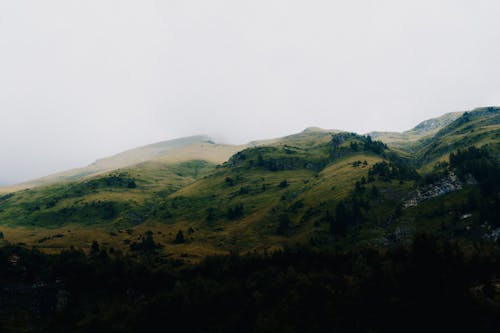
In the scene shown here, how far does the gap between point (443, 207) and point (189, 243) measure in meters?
115

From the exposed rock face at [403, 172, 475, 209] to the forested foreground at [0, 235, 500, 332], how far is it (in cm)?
6502

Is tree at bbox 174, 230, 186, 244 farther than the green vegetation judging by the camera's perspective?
Yes

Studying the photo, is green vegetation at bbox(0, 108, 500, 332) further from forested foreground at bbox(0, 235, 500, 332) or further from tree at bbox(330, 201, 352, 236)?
tree at bbox(330, 201, 352, 236)

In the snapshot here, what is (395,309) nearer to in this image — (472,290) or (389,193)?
(472,290)

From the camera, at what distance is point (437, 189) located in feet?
439

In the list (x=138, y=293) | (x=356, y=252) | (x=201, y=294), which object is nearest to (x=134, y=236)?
(x=138, y=293)

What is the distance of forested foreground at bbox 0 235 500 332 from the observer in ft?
144

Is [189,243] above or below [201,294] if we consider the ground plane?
below

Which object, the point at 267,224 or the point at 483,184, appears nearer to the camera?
the point at 483,184

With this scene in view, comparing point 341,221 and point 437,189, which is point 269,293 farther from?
point 437,189

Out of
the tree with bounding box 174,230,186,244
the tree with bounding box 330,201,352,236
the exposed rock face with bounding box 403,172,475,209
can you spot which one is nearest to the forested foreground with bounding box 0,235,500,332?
the tree with bounding box 330,201,352,236

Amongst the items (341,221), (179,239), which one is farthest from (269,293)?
(179,239)

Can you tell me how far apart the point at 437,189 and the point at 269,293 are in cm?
10757

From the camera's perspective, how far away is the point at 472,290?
45.7 m
